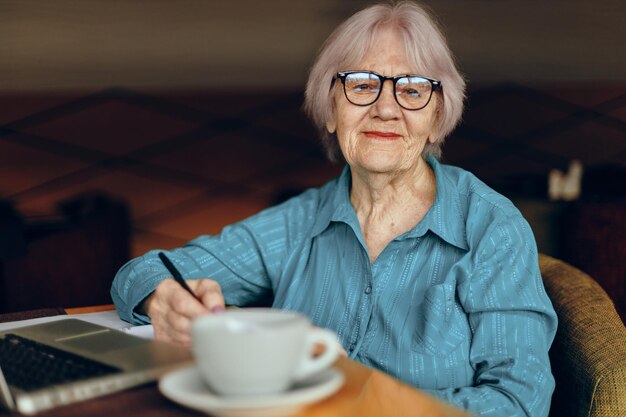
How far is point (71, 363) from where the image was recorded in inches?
41.6

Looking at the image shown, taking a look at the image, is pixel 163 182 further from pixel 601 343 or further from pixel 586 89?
pixel 601 343

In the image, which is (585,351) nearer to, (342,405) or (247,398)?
(342,405)

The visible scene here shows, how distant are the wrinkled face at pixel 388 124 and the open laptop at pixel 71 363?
72cm

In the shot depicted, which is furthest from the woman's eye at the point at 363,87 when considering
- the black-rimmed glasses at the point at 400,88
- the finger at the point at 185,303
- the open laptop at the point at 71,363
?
the open laptop at the point at 71,363

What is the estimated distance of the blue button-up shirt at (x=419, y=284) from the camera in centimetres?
144

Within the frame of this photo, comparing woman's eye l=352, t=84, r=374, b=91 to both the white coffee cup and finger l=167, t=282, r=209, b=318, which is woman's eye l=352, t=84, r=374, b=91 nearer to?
finger l=167, t=282, r=209, b=318

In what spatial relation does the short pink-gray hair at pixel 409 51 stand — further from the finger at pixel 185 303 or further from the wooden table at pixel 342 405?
the wooden table at pixel 342 405

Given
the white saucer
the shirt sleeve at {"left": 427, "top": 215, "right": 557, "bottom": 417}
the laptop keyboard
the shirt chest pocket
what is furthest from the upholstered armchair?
the laptop keyboard

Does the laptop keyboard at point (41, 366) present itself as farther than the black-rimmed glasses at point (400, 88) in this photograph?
No

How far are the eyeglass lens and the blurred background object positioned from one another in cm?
218

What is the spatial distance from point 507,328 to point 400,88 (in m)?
0.56

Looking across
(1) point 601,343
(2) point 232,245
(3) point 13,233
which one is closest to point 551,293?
(1) point 601,343

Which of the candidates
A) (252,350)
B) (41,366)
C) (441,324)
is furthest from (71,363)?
(441,324)

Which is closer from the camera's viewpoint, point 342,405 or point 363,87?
point 342,405
